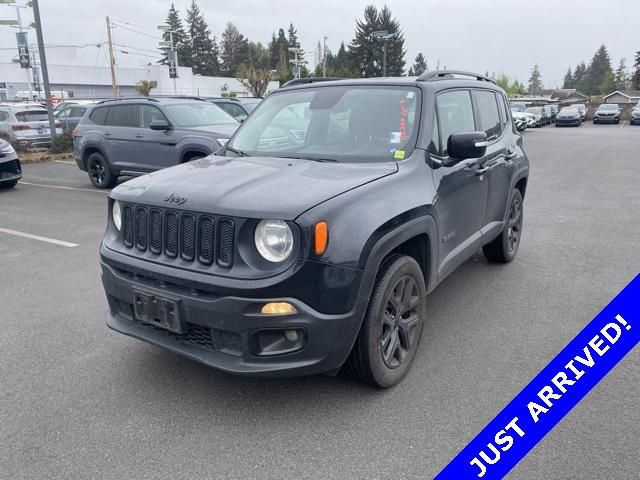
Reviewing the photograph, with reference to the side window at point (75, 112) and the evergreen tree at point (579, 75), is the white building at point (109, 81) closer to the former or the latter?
the side window at point (75, 112)

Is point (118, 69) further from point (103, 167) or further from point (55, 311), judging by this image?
point (55, 311)

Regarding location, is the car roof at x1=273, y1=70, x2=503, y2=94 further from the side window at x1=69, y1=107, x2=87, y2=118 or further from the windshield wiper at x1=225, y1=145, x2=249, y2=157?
the side window at x1=69, y1=107, x2=87, y2=118

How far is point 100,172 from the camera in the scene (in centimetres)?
1119

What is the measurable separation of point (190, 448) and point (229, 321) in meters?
0.68

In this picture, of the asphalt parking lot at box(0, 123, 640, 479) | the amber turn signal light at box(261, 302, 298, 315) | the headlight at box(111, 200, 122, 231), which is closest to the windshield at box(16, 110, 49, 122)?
the asphalt parking lot at box(0, 123, 640, 479)

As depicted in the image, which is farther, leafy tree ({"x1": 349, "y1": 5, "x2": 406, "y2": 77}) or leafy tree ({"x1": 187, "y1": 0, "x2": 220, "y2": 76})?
leafy tree ({"x1": 187, "y1": 0, "x2": 220, "y2": 76})

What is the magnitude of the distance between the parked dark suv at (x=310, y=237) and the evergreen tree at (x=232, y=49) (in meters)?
105

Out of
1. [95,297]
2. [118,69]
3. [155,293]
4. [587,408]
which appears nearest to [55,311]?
[95,297]

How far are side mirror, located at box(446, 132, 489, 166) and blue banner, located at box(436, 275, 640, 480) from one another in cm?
235

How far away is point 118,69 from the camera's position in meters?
68.5

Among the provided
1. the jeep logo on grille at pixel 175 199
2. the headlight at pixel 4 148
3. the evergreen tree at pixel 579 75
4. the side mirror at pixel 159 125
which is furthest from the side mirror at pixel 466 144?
the evergreen tree at pixel 579 75

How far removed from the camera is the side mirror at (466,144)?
3664 millimetres

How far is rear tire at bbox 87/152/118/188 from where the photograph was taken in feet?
35.8

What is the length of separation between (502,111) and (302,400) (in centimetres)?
373
